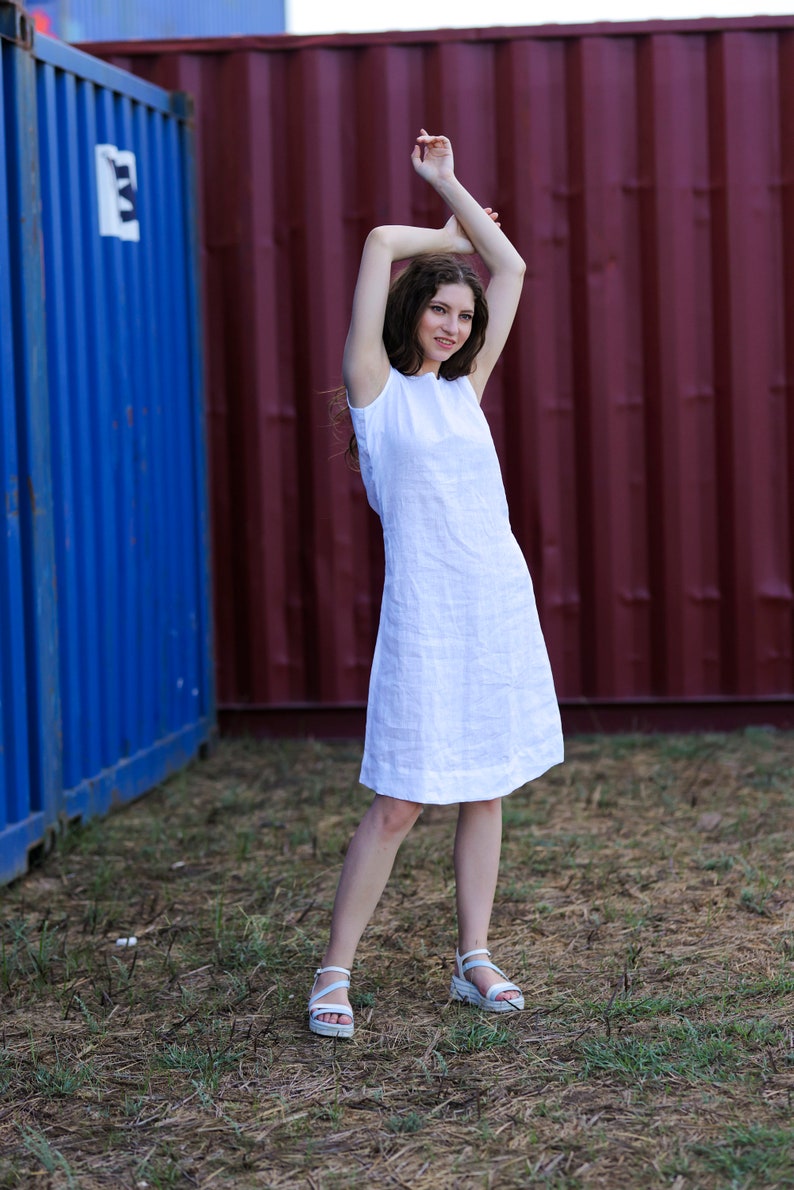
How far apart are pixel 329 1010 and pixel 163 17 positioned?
26.5m

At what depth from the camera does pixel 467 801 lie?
3.06 m

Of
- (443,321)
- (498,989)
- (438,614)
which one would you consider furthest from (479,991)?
(443,321)

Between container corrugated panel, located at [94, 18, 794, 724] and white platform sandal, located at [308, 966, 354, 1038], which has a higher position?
container corrugated panel, located at [94, 18, 794, 724]

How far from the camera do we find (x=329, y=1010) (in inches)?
121

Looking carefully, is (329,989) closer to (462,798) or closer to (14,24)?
(462,798)

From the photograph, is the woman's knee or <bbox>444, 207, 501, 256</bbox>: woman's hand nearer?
the woman's knee

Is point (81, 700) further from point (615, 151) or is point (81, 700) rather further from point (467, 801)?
point (615, 151)

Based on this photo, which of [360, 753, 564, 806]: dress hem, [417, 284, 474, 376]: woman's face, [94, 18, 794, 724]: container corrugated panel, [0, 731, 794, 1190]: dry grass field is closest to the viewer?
[0, 731, 794, 1190]: dry grass field

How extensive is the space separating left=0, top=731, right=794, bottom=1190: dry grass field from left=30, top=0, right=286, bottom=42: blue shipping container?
23.3m

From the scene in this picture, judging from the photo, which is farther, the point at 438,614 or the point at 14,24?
the point at 14,24

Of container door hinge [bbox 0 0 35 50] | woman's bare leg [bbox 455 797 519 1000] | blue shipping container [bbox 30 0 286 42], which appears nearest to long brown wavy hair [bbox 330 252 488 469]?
woman's bare leg [bbox 455 797 519 1000]

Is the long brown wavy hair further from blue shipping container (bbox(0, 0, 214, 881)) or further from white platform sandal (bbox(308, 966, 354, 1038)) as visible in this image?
blue shipping container (bbox(0, 0, 214, 881))

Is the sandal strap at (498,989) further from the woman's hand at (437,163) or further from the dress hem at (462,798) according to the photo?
the woman's hand at (437,163)

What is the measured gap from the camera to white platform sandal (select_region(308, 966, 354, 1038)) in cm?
304
